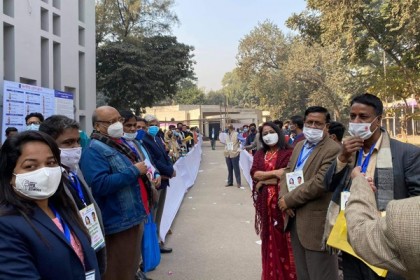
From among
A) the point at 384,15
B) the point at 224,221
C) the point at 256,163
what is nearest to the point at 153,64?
the point at 384,15

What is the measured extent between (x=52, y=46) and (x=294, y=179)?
17.2m

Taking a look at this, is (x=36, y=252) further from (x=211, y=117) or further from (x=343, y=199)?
(x=211, y=117)

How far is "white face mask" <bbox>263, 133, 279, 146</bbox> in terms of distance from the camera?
4277mm

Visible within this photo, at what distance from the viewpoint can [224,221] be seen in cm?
773

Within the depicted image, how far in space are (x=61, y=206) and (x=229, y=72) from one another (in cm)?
11409

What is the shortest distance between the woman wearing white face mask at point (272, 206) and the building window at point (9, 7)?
13921 millimetres

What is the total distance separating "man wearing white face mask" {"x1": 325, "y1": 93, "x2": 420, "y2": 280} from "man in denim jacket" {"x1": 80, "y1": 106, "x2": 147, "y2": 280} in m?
Result: 1.58

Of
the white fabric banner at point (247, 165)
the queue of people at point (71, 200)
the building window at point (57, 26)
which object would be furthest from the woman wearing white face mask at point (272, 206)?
the building window at point (57, 26)

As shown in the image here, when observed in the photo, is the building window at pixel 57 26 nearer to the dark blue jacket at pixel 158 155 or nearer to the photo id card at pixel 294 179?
the dark blue jacket at pixel 158 155

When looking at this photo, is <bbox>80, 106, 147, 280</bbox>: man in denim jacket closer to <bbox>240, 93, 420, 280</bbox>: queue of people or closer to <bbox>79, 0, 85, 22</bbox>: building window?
<bbox>240, 93, 420, 280</bbox>: queue of people

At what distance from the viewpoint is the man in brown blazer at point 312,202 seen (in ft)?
10.5

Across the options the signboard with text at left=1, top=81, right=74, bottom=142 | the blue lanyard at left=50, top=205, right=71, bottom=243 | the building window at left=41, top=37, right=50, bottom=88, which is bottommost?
the blue lanyard at left=50, top=205, right=71, bottom=243

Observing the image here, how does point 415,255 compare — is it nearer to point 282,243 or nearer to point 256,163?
point 282,243

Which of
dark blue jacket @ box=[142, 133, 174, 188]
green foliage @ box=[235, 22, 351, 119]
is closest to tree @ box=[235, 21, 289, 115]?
green foliage @ box=[235, 22, 351, 119]
